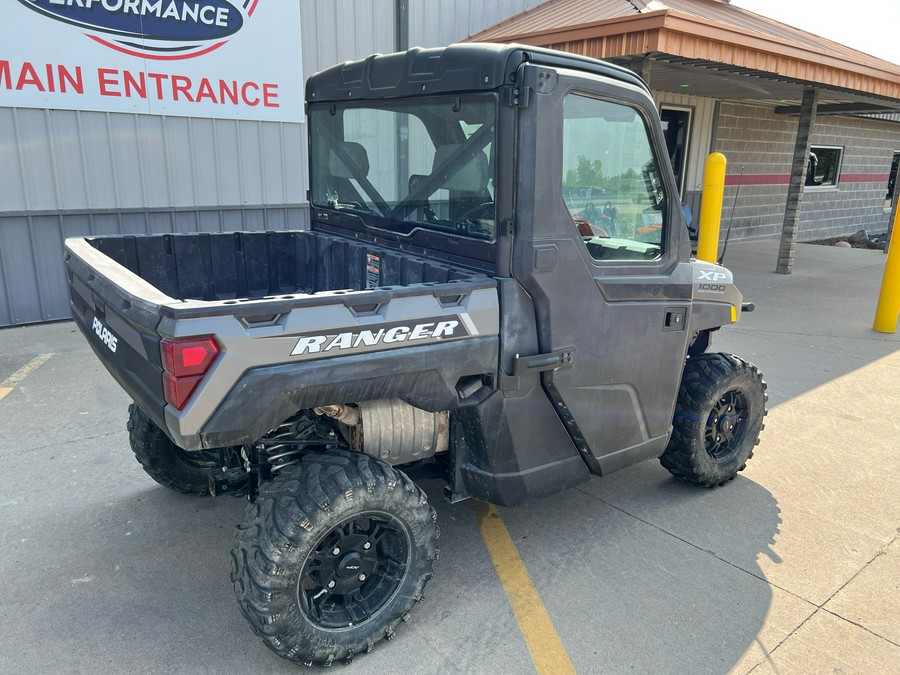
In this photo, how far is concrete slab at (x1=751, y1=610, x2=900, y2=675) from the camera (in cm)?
274

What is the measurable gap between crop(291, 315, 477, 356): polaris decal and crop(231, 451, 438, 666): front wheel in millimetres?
518

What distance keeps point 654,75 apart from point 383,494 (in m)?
9.56

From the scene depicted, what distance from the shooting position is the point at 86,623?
289cm

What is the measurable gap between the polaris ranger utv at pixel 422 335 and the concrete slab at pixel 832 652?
107 centimetres

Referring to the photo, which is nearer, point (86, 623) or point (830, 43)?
point (86, 623)

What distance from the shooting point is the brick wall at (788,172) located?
15000mm

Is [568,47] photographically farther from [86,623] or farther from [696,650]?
[86,623]

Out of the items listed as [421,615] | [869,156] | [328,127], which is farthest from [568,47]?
[869,156]

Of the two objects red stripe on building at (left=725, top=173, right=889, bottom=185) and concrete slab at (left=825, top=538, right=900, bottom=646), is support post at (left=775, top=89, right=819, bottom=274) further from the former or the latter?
concrete slab at (left=825, top=538, right=900, bottom=646)

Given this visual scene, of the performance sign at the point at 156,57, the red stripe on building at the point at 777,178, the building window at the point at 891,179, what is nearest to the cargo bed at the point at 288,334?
the performance sign at the point at 156,57

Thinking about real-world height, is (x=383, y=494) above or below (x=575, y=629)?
above

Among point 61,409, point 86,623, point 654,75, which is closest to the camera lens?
point 86,623

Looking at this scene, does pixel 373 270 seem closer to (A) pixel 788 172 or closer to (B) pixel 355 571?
(B) pixel 355 571

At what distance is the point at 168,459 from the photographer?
375cm
